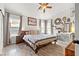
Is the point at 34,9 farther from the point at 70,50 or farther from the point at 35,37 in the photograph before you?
the point at 70,50

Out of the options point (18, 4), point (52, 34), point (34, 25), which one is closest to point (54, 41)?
point (52, 34)

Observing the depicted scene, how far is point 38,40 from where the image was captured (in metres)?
1.68

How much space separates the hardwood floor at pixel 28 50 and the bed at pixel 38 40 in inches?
1.9

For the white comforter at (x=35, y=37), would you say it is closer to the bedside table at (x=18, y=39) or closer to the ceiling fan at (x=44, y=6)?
the bedside table at (x=18, y=39)

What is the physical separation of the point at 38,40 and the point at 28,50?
18cm

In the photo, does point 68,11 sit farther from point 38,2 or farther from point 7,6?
point 7,6

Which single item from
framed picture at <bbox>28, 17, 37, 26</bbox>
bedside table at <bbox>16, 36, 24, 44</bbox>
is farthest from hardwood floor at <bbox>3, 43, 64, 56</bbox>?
framed picture at <bbox>28, 17, 37, 26</bbox>

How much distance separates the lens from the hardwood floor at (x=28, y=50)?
1.63m

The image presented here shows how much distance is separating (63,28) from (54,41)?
0.21 meters

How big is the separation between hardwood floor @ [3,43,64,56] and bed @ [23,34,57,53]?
0.05 metres

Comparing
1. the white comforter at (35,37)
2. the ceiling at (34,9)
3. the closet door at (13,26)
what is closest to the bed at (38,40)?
the white comforter at (35,37)

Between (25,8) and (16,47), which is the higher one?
(25,8)

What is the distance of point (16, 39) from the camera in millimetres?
1681

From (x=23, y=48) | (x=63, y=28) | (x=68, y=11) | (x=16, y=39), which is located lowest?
(x=23, y=48)
